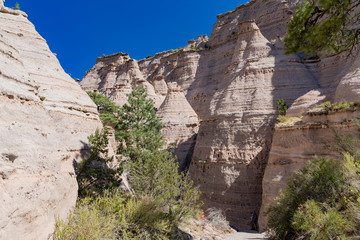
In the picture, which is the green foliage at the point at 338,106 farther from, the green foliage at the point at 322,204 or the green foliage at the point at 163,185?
the green foliage at the point at 163,185

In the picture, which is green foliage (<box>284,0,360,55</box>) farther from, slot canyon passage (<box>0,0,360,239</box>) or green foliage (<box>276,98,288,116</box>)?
green foliage (<box>276,98,288,116</box>)

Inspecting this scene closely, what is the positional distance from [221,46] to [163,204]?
31.5m

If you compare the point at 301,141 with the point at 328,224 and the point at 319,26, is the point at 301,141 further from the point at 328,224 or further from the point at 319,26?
the point at 328,224

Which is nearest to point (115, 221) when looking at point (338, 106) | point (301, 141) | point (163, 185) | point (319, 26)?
point (163, 185)

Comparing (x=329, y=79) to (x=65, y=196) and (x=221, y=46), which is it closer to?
(x=65, y=196)

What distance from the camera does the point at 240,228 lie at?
526 inches

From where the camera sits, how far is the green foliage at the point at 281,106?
1455 centimetres

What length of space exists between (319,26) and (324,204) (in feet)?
16.0

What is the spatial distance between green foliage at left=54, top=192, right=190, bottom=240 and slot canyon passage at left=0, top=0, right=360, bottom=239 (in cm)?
43

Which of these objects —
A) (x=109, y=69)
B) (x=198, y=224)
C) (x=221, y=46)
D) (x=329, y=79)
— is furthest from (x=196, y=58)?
(x=198, y=224)

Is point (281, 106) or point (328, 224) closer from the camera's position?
point (328, 224)

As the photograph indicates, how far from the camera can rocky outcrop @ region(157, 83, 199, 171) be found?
21.9 meters

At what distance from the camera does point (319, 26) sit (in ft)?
19.7

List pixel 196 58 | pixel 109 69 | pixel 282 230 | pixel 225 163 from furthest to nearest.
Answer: pixel 109 69, pixel 196 58, pixel 225 163, pixel 282 230
